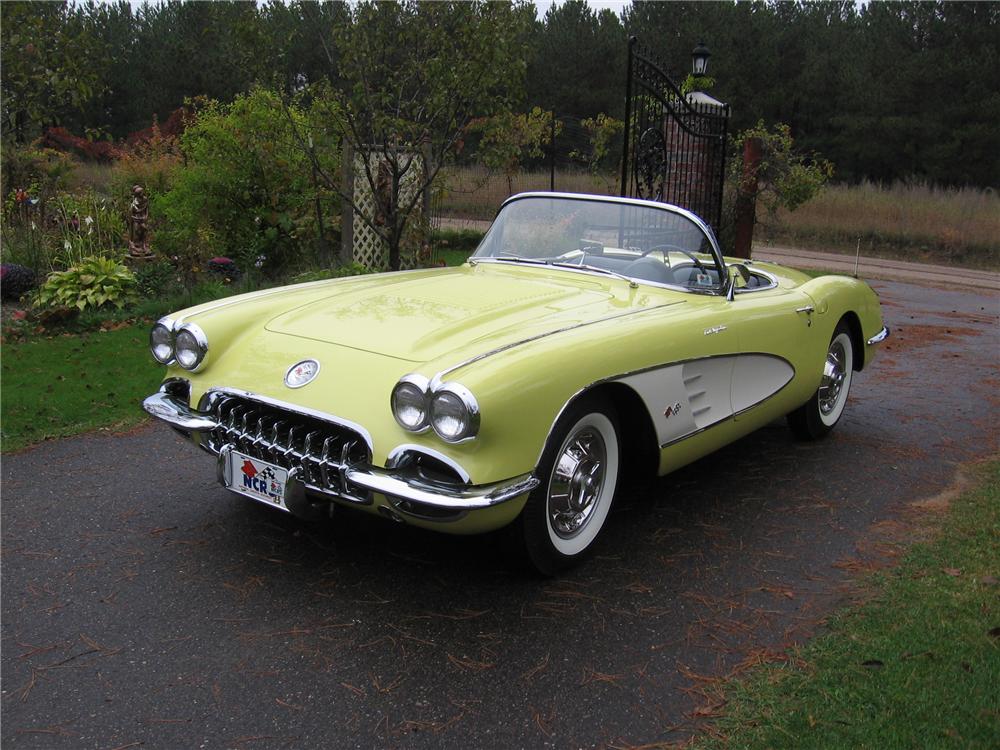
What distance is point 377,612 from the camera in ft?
10.3

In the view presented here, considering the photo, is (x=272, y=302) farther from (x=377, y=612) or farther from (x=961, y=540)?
(x=961, y=540)

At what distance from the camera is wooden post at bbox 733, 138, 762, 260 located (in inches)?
536

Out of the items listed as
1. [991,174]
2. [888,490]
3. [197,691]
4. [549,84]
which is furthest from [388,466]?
[549,84]

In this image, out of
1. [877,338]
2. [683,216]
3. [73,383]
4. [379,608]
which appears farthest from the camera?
[73,383]

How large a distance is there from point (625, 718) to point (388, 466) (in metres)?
1.08

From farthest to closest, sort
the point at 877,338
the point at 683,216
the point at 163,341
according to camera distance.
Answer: the point at 877,338 < the point at 683,216 < the point at 163,341

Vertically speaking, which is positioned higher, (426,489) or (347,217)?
(347,217)

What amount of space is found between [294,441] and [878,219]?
74.4 feet

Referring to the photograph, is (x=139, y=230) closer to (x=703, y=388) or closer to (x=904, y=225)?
(x=703, y=388)

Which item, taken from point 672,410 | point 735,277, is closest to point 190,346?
point 672,410

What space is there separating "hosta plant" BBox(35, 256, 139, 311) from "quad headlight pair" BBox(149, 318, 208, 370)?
461cm

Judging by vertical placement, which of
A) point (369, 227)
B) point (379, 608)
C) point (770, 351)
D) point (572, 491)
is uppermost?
point (369, 227)

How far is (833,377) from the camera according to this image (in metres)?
5.48

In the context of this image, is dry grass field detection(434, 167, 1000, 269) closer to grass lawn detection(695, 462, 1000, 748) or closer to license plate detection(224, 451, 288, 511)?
grass lawn detection(695, 462, 1000, 748)
